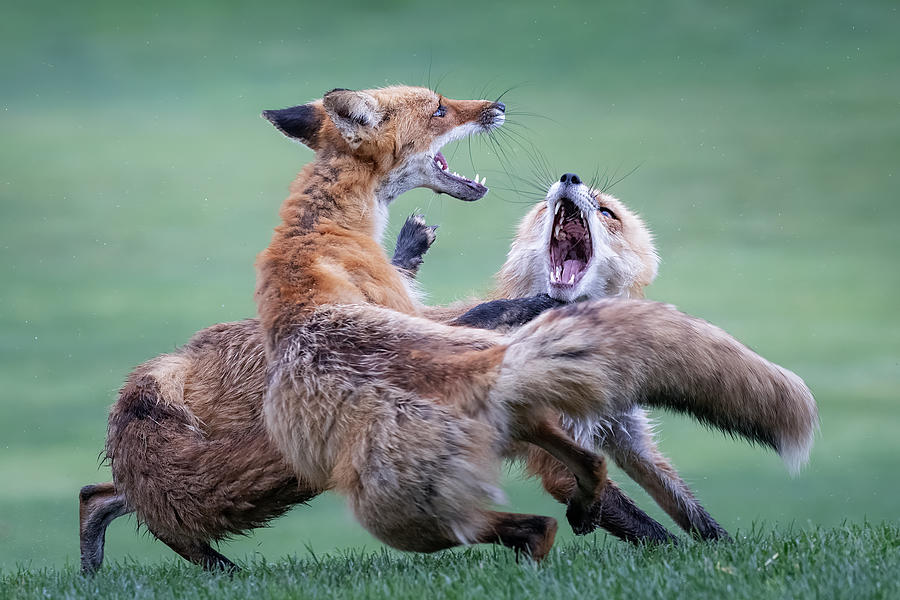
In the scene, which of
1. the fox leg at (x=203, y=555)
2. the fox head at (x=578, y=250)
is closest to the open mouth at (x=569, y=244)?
the fox head at (x=578, y=250)

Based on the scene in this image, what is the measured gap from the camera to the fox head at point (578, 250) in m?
5.65

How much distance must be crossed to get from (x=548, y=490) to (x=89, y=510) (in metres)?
2.62

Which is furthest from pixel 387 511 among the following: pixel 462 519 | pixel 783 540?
pixel 783 540

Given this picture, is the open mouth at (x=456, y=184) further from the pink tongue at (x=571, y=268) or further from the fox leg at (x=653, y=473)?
the fox leg at (x=653, y=473)

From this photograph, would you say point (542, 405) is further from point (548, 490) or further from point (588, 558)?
point (548, 490)

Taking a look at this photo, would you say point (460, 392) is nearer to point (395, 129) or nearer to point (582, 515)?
point (582, 515)

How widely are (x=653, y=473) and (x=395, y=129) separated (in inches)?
87.4

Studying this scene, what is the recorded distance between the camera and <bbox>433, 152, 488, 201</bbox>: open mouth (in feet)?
18.2

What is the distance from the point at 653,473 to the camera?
5.22 meters

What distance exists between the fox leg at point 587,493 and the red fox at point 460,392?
1 centimetres

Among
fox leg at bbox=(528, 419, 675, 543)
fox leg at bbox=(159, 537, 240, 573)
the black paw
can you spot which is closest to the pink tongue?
fox leg at bbox=(528, 419, 675, 543)

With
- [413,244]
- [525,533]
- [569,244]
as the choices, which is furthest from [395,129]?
[525,533]

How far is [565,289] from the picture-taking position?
18.4 ft

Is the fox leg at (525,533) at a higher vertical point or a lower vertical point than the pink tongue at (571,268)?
lower
